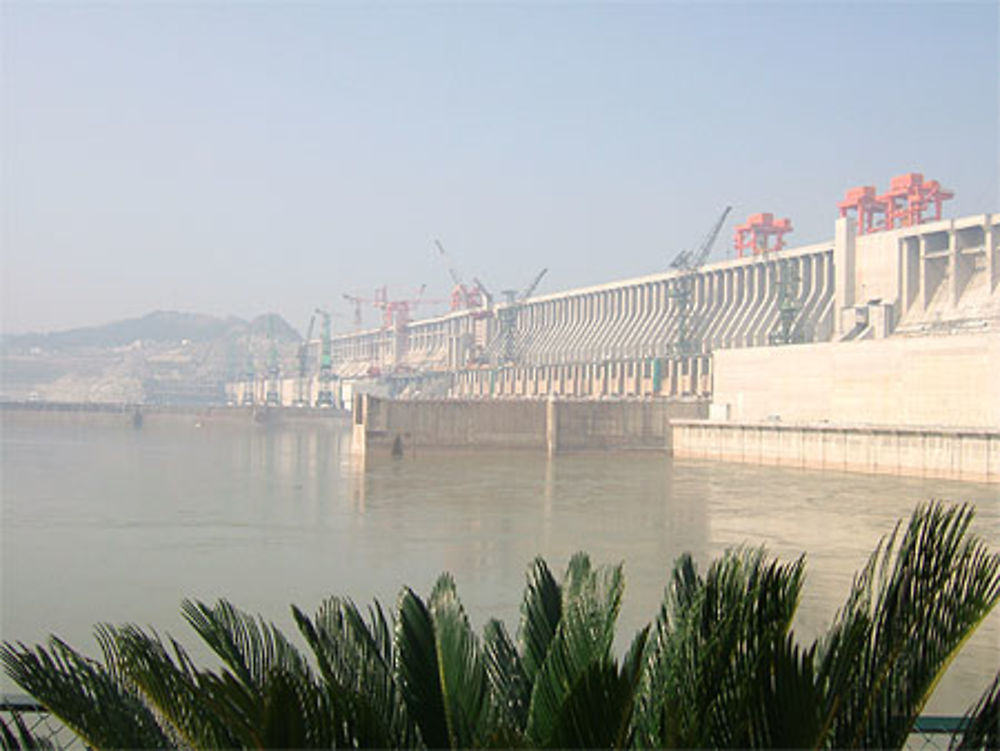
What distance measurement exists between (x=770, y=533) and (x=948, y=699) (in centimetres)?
1227

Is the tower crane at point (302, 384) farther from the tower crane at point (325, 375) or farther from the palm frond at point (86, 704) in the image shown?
the palm frond at point (86, 704)

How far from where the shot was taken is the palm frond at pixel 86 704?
243cm

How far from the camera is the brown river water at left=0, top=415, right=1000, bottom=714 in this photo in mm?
12398

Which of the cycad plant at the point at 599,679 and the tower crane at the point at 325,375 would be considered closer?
the cycad plant at the point at 599,679

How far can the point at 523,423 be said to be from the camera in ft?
161

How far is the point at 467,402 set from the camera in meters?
48.8

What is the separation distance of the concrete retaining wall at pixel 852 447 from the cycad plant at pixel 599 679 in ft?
102

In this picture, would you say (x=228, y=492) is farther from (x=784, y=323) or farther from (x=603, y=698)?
(x=784, y=323)

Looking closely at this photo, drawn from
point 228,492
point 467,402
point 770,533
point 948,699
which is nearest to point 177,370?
point 467,402

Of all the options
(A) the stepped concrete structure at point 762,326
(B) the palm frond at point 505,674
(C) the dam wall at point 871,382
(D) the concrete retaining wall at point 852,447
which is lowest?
(D) the concrete retaining wall at point 852,447

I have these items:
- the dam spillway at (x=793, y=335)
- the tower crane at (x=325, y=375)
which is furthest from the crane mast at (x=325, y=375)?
the dam spillway at (x=793, y=335)

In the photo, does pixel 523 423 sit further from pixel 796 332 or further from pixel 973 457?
pixel 973 457

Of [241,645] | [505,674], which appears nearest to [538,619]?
[505,674]

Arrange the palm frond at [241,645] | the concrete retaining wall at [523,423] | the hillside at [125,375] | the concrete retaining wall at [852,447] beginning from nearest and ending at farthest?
the palm frond at [241,645], the concrete retaining wall at [852,447], the concrete retaining wall at [523,423], the hillside at [125,375]
